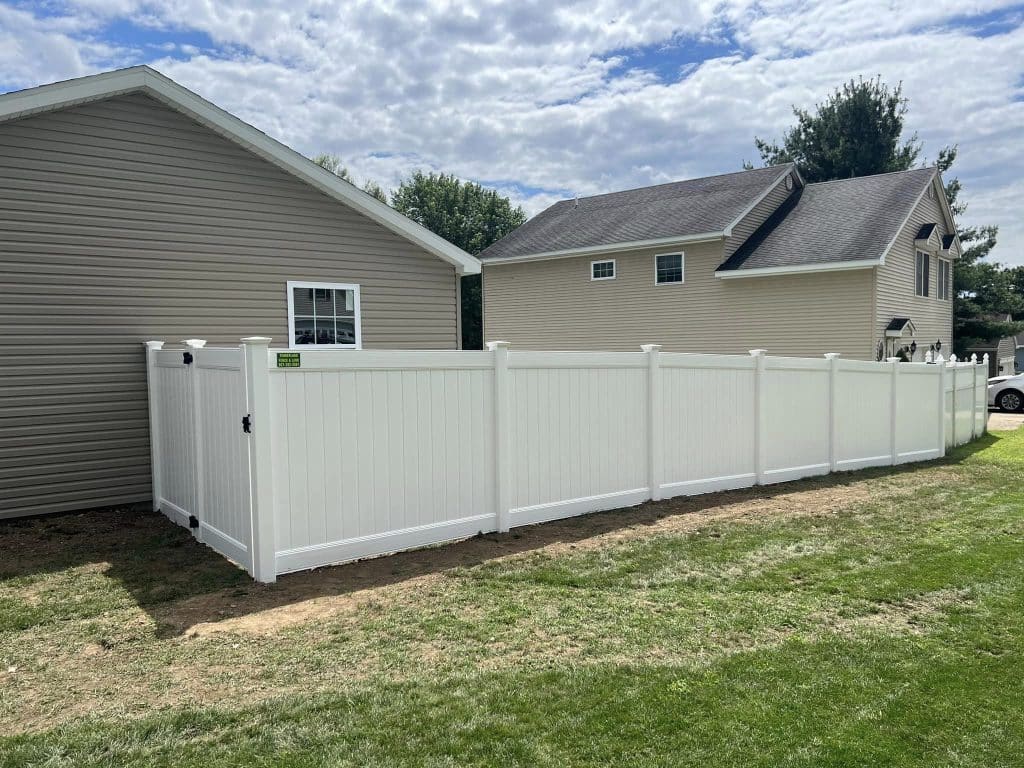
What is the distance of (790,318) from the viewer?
1848 centimetres

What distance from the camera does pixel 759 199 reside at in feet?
66.0

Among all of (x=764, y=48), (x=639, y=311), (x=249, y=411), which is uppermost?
(x=764, y=48)

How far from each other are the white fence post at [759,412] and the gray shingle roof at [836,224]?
9917mm

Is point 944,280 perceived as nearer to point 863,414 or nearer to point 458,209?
point 863,414

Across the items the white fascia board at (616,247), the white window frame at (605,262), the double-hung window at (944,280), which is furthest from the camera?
the double-hung window at (944,280)

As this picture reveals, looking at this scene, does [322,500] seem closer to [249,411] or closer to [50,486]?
[249,411]

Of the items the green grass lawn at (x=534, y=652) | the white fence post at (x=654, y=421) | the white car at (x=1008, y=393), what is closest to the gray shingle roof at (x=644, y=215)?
the white car at (x=1008, y=393)

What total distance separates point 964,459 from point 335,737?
1199cm

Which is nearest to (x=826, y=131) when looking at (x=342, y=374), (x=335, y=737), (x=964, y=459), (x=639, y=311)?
(x=639, y=311)

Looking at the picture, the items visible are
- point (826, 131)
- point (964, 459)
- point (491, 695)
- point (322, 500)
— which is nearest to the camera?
point (491, 695)

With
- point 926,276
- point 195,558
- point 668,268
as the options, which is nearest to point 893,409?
point 195,558

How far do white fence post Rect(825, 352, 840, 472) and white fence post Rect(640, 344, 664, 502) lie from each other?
3.41m

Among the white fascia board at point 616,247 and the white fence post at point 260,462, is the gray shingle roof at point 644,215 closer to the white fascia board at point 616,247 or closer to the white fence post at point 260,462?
the white fascia board at point 616,247

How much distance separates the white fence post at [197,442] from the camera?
20.1 feet
